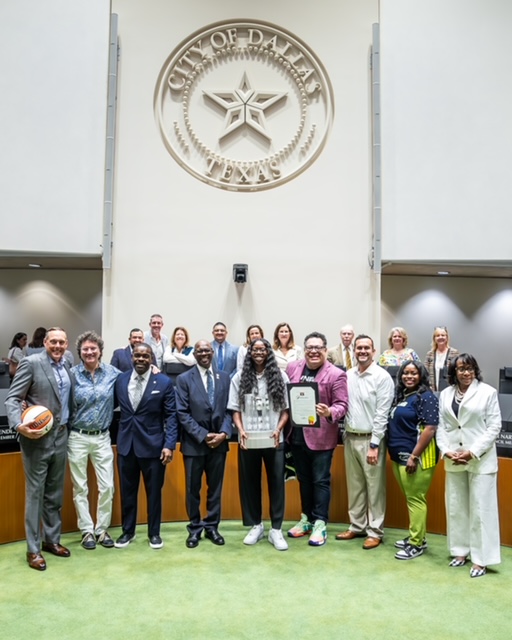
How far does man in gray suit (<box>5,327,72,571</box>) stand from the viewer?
12.7ft

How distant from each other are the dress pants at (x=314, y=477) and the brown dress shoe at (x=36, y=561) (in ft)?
6.38

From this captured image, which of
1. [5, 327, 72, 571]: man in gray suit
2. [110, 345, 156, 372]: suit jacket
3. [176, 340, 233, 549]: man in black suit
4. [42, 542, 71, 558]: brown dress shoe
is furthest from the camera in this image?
[110, 345, 156, 372]: suit jacket

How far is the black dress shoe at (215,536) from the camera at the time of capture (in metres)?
4.36

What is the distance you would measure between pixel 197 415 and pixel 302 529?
1271mm

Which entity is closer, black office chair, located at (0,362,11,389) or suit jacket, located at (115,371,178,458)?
suit jacket, located at (115,371,178,458)

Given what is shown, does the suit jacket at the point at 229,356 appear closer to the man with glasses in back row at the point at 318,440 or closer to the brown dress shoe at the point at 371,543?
the man with glasses in back row at the point at 318,440

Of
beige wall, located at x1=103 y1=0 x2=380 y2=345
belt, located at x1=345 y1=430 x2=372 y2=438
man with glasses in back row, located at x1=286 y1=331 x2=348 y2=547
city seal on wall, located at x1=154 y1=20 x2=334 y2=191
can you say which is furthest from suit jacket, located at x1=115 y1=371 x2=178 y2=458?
city seal on wall, located at x1=154 y1=20 x2=334 y2=191

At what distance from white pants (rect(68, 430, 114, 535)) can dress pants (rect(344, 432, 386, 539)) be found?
1.86m

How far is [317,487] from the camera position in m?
4.48

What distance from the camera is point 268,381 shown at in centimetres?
439

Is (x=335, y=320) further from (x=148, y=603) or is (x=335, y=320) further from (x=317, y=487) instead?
(x=148, y=603)

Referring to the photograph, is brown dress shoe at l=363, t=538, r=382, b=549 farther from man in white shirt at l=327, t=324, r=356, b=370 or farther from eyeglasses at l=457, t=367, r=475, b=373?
man in white shirt at l=327, t=324, r=356, b=370

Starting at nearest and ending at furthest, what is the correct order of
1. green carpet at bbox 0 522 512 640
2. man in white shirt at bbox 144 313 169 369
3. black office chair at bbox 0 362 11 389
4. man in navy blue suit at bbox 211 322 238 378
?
green carpet at bbox 0 522 512 640, black office chair at bbox 0 362 11 389, man in navy blue suit at bbox 211 322 238 378, man in white shirt at bbox 144 313 169 369

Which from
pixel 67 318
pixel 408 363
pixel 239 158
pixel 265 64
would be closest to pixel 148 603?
pixel 408 363
